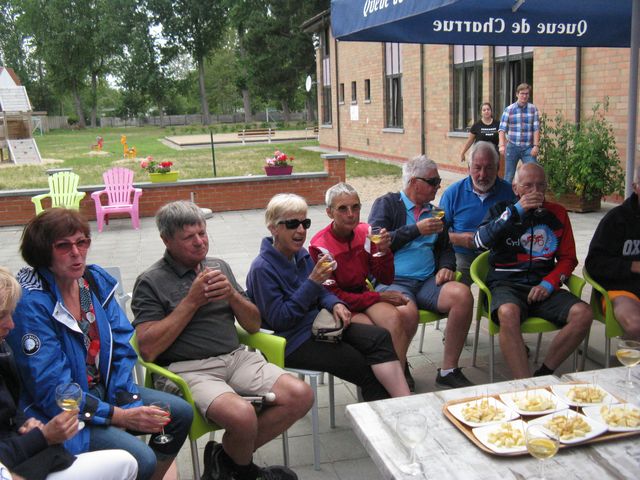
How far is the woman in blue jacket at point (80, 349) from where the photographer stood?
229 cm

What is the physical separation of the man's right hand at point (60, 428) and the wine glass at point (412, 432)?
1.07 meters

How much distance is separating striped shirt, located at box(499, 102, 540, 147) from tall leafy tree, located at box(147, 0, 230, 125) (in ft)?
153

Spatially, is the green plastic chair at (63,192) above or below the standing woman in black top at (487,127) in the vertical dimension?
below

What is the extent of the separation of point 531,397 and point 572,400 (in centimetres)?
15

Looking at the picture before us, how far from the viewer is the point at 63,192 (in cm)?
988

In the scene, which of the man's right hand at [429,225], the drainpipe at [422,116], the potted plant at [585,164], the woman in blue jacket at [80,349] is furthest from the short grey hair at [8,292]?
the drainpipe at [422,116]

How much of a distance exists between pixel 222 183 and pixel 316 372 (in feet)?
28.4

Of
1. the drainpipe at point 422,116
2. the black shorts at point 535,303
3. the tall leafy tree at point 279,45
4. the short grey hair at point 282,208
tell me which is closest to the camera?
the short grey hair at point 282,208

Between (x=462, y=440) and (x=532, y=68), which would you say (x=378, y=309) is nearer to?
(x=462, y=440)

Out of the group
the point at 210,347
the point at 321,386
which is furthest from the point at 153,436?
the point at 321,386

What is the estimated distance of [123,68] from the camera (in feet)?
182

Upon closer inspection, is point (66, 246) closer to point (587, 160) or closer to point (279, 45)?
point (587, 160)

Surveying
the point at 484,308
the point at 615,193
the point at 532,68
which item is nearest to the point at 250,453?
the point at 484,308

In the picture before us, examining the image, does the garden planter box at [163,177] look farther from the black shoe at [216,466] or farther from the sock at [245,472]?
the sock at [245,472]
